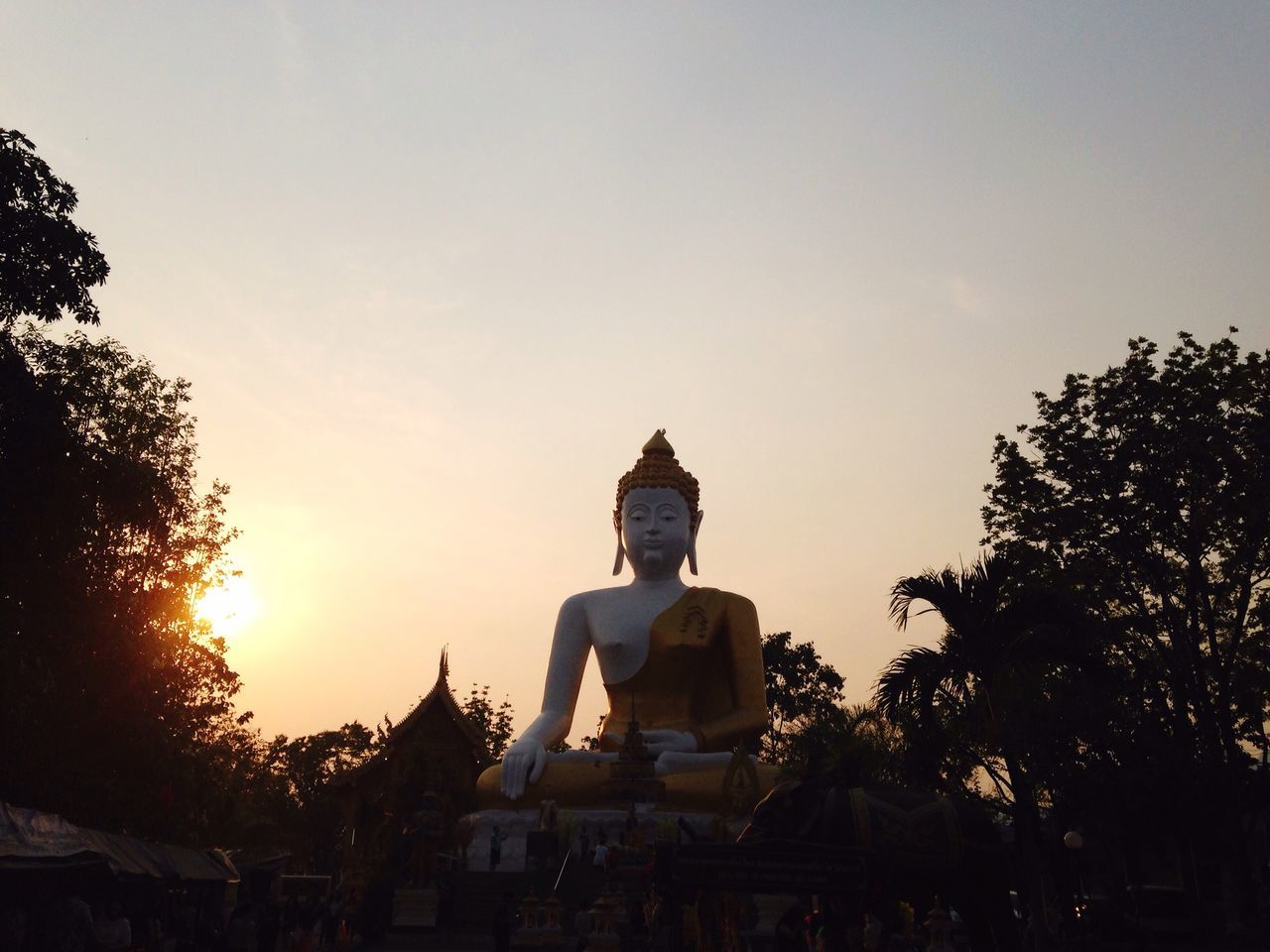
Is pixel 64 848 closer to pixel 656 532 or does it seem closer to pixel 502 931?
pixel 502 931

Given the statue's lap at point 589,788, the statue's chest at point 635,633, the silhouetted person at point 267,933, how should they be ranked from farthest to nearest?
1. the statue's chest at point 635,633
2. the statue's lap at point 589,788
3. the silhouetted person at point 267,933

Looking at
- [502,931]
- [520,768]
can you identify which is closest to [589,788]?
[520,768]

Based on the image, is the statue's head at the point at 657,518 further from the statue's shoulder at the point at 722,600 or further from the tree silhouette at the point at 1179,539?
the tree silhouette at the point at 1179,539

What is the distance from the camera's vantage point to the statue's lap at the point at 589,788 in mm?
17156

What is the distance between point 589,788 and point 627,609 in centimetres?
364

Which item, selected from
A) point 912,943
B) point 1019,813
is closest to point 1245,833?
point 1019,813

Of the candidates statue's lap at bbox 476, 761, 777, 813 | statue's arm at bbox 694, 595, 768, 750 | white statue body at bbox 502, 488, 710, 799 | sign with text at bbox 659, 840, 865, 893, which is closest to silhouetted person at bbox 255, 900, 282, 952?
statue's lap at bbox 476, 761, 777, 813

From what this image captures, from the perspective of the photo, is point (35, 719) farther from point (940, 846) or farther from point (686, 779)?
point (940, 846)

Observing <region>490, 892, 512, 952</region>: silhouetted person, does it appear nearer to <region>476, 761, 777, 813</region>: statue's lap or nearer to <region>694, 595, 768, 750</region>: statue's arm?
<region>476, 761, 777, 813</region>: statue's lap

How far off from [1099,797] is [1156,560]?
3345 millimetres

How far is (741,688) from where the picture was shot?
64.1 ft

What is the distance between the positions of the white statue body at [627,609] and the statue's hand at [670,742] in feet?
0.57

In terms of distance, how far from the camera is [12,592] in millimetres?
13938

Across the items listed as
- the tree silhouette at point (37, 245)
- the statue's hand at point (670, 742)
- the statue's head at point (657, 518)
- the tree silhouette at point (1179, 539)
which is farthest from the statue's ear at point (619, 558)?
Answer: the tree silhouette at point (37, 245)
